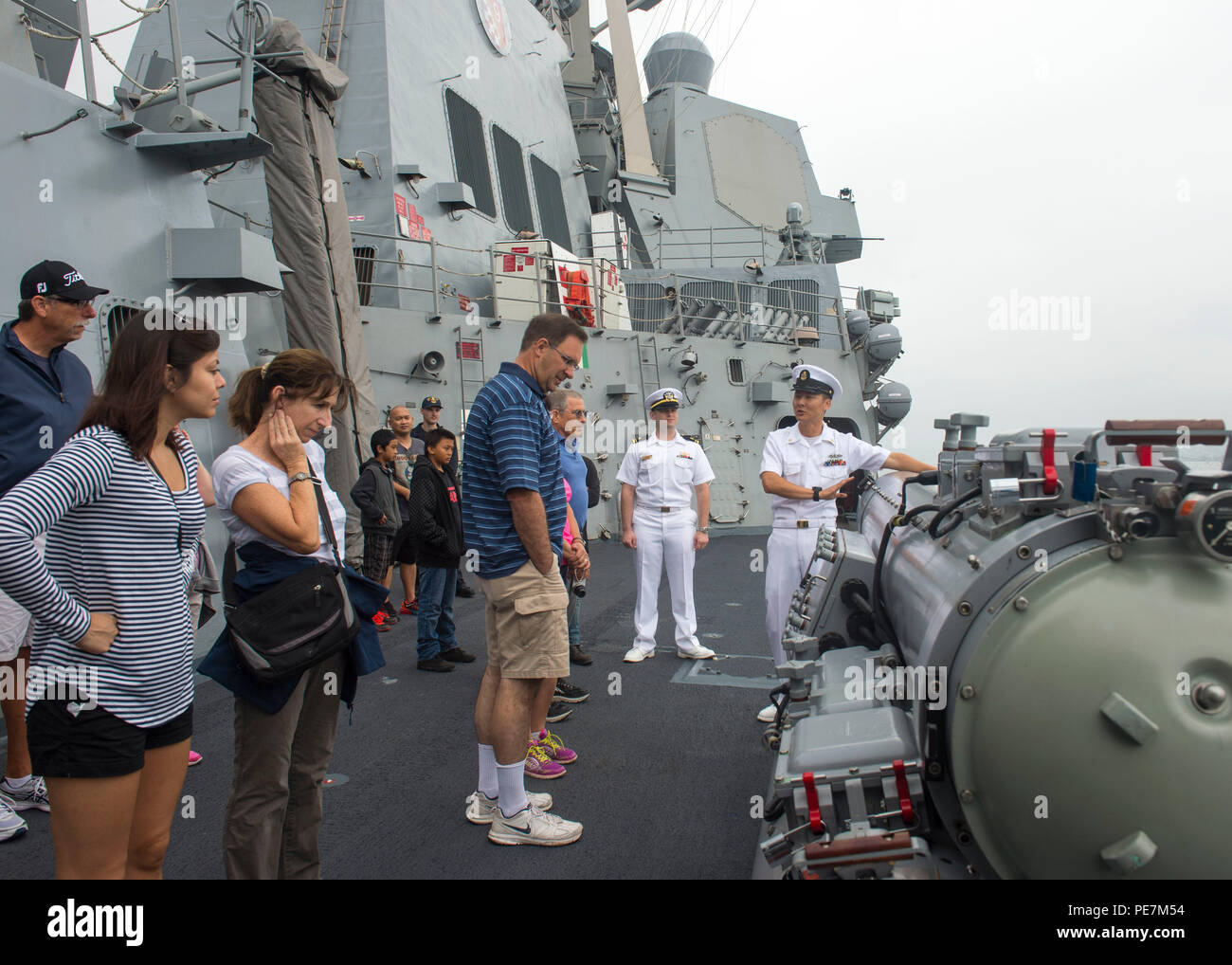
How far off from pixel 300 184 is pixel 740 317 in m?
7.77

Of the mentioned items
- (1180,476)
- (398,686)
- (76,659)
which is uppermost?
(1180,476)

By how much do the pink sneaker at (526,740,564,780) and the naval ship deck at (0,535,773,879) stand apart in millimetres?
44

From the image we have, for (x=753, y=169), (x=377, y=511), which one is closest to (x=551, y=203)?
(x=753, y=169)

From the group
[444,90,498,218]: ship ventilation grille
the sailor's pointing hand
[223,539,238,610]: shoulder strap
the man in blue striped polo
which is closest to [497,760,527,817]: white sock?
the man in blue striped polo

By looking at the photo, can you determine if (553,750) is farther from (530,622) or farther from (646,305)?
(646,305)

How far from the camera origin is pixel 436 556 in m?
4.84

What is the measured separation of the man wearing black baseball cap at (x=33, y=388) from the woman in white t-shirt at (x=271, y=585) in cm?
97

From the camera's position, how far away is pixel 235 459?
188 cm

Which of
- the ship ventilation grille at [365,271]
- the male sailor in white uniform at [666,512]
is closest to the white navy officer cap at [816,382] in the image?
the male sailor in white uniform at [666,512]

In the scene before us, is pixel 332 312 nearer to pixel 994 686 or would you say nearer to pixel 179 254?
pixel 179 254

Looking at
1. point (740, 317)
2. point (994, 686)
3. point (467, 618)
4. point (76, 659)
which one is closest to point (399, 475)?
point (467, 618)

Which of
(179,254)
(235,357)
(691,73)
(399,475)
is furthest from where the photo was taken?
(691,73)

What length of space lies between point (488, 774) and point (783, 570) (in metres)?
1.83

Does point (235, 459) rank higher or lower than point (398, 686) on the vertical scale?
higher
